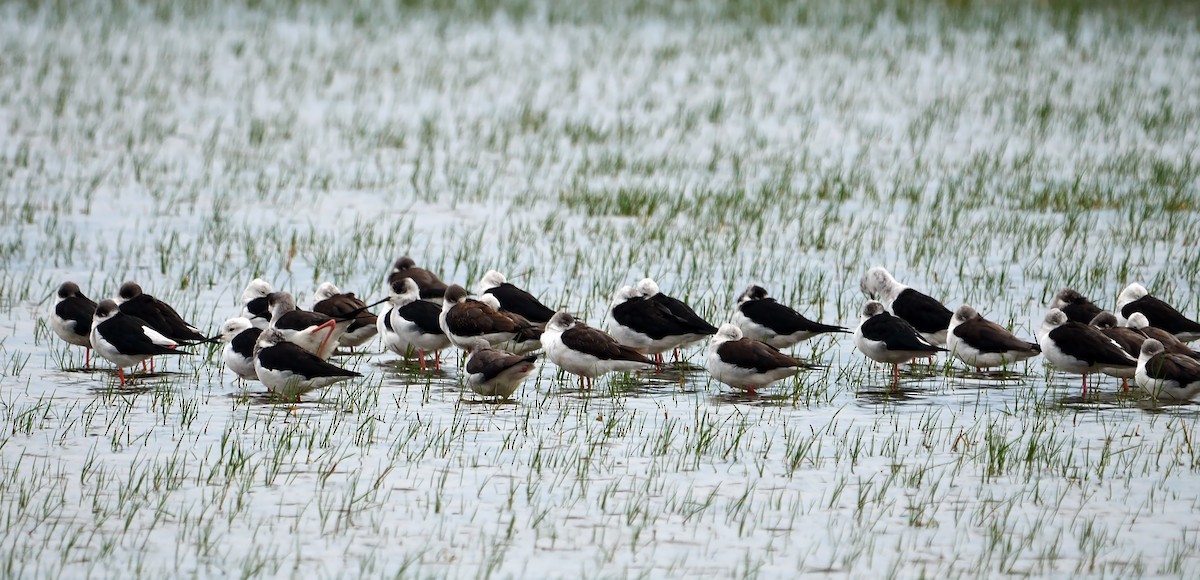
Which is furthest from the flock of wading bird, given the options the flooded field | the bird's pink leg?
the flooded field

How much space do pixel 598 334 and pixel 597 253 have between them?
4.89 meters

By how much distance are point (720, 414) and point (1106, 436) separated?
2.48 metres

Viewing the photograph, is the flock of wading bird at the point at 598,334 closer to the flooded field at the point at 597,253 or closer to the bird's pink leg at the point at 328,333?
the bird's pink leg at the point at 328,333

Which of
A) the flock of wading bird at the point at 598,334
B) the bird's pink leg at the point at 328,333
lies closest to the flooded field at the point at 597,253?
the flock of wading bird at the point at 598,334

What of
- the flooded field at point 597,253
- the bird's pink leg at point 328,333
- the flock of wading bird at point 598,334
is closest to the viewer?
the flooded field at point 597,253

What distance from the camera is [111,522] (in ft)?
24.5

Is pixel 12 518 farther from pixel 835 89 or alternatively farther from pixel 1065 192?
pixel 835 89

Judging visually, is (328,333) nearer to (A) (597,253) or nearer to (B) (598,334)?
(B) (598,334)

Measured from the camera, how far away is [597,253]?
1534cm

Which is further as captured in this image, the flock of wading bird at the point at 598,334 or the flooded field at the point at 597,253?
the flock of wading bird at the point at 598,334

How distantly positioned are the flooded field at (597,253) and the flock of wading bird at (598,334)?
25cm

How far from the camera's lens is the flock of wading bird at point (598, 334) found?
33.1 ft

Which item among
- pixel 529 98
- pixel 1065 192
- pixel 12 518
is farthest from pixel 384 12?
pixel 12 518

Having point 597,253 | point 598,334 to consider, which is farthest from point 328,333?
point 597,253
